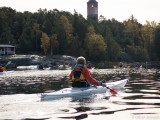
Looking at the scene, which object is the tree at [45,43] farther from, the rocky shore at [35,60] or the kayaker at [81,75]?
the kayaker at [81,75]

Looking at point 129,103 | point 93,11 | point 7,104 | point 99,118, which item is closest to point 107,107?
point 129,103

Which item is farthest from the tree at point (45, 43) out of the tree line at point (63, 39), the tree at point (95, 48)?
the tree at point (95, 48)

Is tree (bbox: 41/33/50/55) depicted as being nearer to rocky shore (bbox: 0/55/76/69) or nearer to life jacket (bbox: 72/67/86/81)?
rocky shore (bbox: 0/55/76/69)

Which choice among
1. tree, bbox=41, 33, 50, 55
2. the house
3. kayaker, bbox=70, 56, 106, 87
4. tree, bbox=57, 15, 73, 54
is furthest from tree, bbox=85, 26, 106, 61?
kayaker, bbox=70, 56, 106, 87

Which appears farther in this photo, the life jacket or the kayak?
the life jacket

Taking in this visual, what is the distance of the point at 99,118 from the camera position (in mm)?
7938

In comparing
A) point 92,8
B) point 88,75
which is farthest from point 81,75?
point 92,8

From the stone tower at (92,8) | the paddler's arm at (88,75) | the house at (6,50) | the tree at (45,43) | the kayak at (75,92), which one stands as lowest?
the kayak at (75,92)

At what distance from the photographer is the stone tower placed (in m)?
145

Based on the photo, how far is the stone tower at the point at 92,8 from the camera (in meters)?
145

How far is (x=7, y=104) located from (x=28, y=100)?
113 centimetres

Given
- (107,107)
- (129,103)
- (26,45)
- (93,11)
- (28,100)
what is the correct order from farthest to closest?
1. (93,11)
2. (26,45)
3. (28,100)
4. (129,103)
5. (107,107)

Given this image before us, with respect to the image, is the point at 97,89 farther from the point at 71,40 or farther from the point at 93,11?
the point at 93,11

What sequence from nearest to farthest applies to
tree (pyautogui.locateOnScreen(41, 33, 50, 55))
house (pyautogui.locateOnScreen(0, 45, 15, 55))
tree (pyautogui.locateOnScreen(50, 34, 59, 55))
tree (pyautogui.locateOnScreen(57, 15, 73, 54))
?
1. house (pyautogui.locateOnScreen(0, 45, 15, 55))
2. tree (pyautogui.locateOnScreen(41, 33, 50, 55))
3. tree (pyautogui.locateOnScreen(50, 34, 59, 55))
4. tree (pyautogui.locateOnScreen(57, 15, 73, 54))
